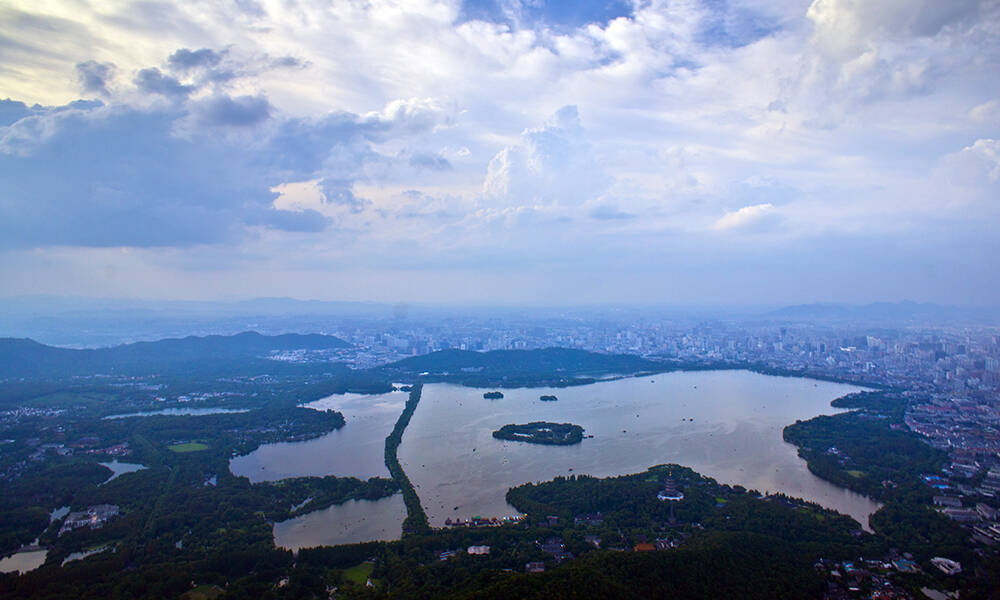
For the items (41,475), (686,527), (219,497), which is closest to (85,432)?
(41,475)

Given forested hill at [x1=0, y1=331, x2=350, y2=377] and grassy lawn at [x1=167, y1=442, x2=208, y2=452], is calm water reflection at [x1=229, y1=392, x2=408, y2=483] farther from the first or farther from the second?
forested hill at [x1=0, y1=331, x2=350, y2=377]

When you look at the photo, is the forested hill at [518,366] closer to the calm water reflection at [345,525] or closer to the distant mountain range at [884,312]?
the calm water reflection at [345,525]

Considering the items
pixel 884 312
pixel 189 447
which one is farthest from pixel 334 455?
pixel 884 312

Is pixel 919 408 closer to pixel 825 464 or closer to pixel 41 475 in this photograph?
pixel 825 464

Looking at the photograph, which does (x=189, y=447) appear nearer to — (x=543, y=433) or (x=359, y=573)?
(x=359, y=573)

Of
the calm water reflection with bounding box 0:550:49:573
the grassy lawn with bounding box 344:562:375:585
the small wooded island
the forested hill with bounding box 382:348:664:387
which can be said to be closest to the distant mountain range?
the forested hill with bounding box 382:348:664:387
